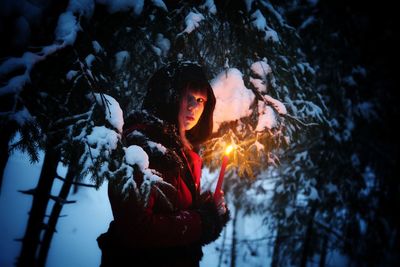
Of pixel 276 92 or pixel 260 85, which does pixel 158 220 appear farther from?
pixel 276 92

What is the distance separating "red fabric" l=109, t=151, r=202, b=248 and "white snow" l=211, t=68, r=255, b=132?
1010 mm

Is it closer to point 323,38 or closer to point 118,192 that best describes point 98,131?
point 118,192

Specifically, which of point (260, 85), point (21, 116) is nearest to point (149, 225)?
point (21, 116)

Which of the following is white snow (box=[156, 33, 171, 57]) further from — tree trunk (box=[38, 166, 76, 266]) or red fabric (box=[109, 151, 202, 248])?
tree trunk (box=[38, 166, 76, 266])

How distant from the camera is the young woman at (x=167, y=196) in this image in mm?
1788

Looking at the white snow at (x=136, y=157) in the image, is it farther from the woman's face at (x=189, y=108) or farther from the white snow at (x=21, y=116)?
the woman's face at (x=189, y=108)

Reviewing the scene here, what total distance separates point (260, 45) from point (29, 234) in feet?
12.4

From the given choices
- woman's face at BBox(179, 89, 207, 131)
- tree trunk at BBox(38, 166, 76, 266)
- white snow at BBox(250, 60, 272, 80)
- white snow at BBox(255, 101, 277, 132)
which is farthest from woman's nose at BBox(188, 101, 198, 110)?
tree trunk at BBox(38, 166, 76, 266)

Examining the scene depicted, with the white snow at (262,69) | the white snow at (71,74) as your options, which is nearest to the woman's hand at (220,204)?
the white snow at (262,69)

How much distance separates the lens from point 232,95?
276 centimetres

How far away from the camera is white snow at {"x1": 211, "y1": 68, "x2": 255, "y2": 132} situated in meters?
2.75

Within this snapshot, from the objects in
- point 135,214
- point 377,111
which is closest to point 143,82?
point 135,214

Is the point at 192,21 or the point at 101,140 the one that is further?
the point at 192,21

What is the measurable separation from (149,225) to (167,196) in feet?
1.13
